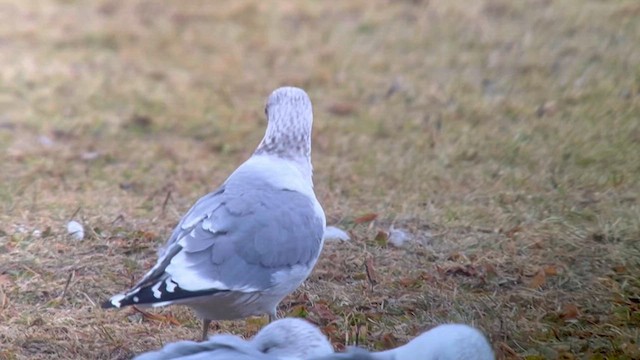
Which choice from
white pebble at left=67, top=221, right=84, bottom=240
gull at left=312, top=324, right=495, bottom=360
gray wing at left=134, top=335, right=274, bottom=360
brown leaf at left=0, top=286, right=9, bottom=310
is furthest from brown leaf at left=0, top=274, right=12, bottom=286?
gull at left=312, top=324, right=495, bottom=360

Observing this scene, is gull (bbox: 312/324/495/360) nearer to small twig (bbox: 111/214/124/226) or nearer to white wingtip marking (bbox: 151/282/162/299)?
white wingtip marking (bbox: 151/282/162/299)

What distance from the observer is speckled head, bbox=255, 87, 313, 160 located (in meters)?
4.23

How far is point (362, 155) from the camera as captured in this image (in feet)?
22.3

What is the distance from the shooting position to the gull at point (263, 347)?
3012 millimetres

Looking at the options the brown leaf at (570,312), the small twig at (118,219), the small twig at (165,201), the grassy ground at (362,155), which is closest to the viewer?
the brown leaf at (570,312)

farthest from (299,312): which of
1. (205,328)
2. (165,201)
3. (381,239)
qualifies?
(165,201)

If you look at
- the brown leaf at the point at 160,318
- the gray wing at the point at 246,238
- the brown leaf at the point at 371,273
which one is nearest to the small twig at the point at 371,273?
the brown leaf at the point at 371,273

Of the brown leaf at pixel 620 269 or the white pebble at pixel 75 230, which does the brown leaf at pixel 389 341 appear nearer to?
the brown leaf at pixel 620 269

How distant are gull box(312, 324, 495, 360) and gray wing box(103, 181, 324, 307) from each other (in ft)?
2.18

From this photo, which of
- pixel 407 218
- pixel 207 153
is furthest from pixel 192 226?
pixel 207 153

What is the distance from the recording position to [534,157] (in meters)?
6.58

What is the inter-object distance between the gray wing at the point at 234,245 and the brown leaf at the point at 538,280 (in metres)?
1.07

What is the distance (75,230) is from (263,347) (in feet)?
7.03

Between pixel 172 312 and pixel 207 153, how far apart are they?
2.70 meters
